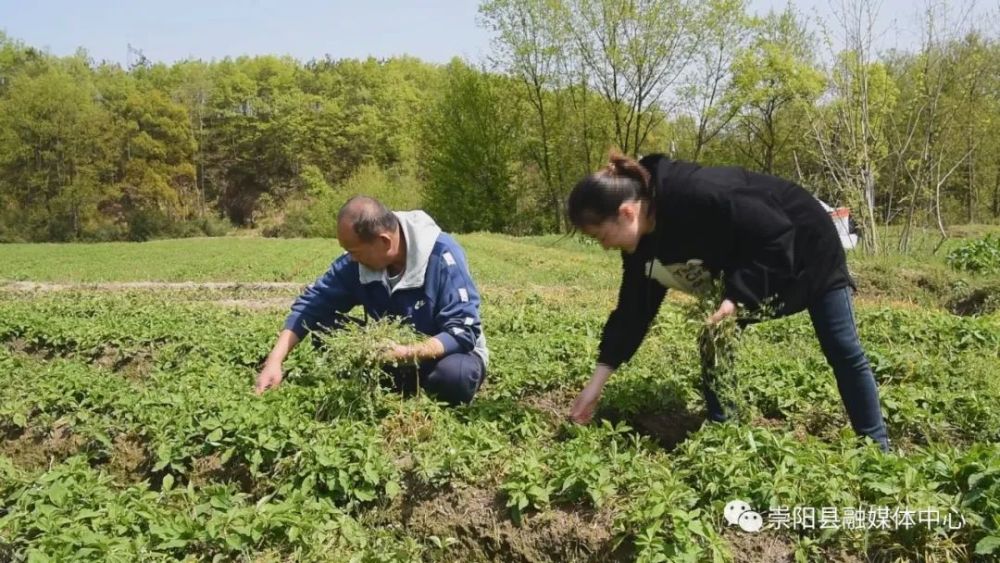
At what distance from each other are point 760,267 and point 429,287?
185cm

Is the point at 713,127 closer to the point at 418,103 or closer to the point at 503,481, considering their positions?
the point at 418,103

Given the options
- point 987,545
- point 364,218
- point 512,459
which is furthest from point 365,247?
point 987,545

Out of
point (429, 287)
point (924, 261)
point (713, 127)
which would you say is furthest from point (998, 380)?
point (713, 127)

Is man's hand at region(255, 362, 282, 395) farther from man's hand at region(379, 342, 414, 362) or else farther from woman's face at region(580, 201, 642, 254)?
woman's face at region(580, 201, 642, 254)

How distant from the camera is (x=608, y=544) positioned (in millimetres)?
2973

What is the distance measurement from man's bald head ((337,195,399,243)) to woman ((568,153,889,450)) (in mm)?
1209

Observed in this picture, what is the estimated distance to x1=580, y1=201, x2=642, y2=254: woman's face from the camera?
132 inches

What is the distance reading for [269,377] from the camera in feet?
14.3

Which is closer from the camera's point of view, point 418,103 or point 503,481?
point 503,481

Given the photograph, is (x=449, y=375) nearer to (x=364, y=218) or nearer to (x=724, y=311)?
(x=364, y=218)

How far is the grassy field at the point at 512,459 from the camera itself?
9.30 feet

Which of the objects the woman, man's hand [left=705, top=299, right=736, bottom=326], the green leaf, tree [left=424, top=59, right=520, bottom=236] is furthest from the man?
tree [left=424, top=59, right=520, bottom=236]

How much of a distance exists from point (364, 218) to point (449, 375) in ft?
3.21

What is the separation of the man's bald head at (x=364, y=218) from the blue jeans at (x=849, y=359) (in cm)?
221
